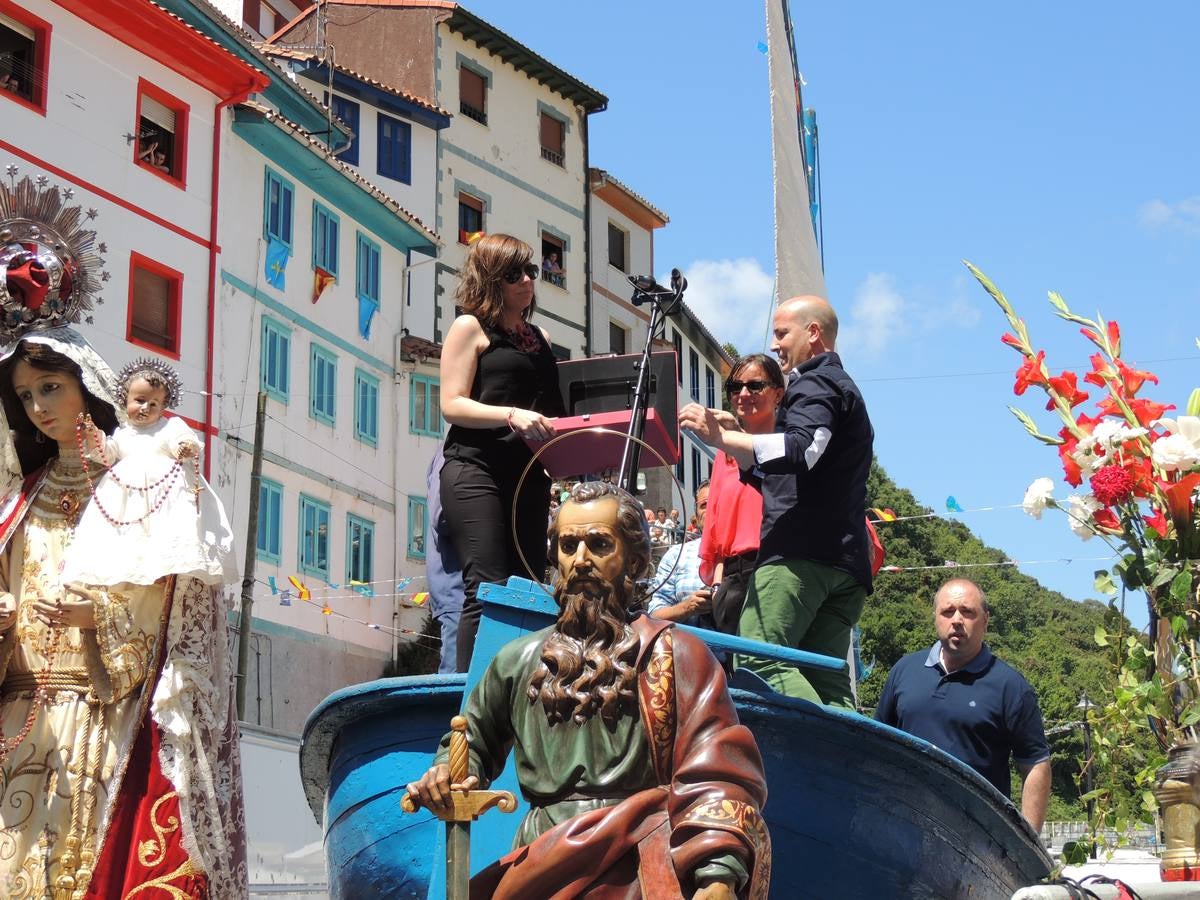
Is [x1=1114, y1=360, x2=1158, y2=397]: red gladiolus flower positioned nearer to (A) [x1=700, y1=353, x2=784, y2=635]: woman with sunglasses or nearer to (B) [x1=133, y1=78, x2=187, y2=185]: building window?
(A) [x1=700, y1=353, x2=784, y2=635]: woman with sunglasses

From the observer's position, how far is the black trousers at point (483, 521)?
5.75 m

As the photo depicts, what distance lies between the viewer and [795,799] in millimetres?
5391

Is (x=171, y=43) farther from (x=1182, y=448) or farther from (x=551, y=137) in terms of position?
(x=1182, y=448)

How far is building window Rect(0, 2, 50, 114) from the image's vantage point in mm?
24922

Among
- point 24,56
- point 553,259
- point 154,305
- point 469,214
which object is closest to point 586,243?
point 553,259

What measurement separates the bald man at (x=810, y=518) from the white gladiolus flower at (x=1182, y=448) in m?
1.10

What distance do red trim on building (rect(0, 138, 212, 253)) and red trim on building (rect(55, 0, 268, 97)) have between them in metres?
2.56

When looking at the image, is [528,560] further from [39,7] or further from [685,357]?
[685,357]

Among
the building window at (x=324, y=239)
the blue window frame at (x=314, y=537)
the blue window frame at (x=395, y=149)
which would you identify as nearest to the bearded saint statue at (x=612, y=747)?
the blue window frame at (x=314, y=537)

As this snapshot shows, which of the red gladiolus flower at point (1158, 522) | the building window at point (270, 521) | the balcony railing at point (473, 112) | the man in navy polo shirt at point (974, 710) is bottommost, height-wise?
the man in navy polo shirt at point (974, 710)

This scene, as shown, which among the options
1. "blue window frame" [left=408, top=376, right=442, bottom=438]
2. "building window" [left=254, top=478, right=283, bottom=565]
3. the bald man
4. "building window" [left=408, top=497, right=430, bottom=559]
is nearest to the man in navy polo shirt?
the bald man

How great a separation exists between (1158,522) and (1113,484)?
0.20 metres

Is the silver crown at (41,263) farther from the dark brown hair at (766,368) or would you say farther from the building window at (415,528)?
the building window at (415,528)

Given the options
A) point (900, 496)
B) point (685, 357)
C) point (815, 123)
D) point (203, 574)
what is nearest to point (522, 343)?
point (203, 574)
